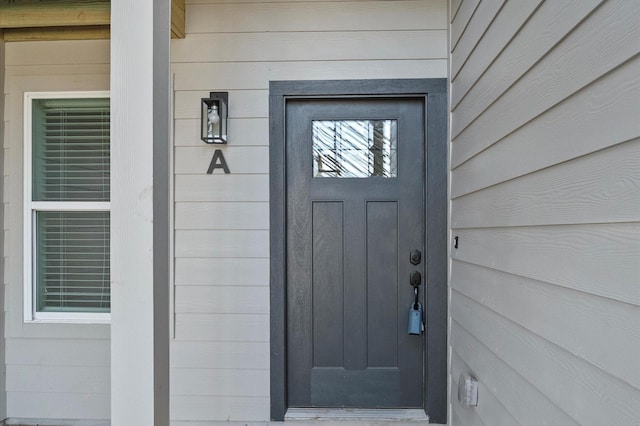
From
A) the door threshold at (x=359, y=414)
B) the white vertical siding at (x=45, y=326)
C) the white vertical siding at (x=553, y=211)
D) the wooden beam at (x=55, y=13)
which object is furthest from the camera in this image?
the white vertical siding at (x=45, y=326)

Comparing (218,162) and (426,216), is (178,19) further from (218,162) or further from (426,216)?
(426,216)

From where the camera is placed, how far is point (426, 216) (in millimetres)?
2102

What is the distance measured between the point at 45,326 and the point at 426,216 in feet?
7.87

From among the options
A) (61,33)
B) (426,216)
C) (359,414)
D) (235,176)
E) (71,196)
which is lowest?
(359,414)

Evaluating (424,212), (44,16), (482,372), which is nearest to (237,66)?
(44,16)

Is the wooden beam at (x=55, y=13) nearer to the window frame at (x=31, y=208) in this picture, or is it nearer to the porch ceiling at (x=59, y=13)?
the porch ceiling at (x=59, y=13)

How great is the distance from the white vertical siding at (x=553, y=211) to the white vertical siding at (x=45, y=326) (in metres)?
2.14

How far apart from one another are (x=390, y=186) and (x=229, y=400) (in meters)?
1.58

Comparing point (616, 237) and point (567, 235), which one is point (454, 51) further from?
point (616, 237)

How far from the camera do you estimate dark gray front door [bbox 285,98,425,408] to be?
84.7 inches

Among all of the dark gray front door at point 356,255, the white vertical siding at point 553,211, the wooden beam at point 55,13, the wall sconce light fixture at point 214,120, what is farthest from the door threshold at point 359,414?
the wooden beam at point 55,13

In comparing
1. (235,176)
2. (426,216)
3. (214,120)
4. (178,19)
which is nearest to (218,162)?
(235,176)

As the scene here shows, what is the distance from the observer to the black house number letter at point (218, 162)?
2158 mm

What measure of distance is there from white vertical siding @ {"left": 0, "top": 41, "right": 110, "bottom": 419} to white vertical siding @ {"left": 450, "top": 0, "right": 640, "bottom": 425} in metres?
2.14
